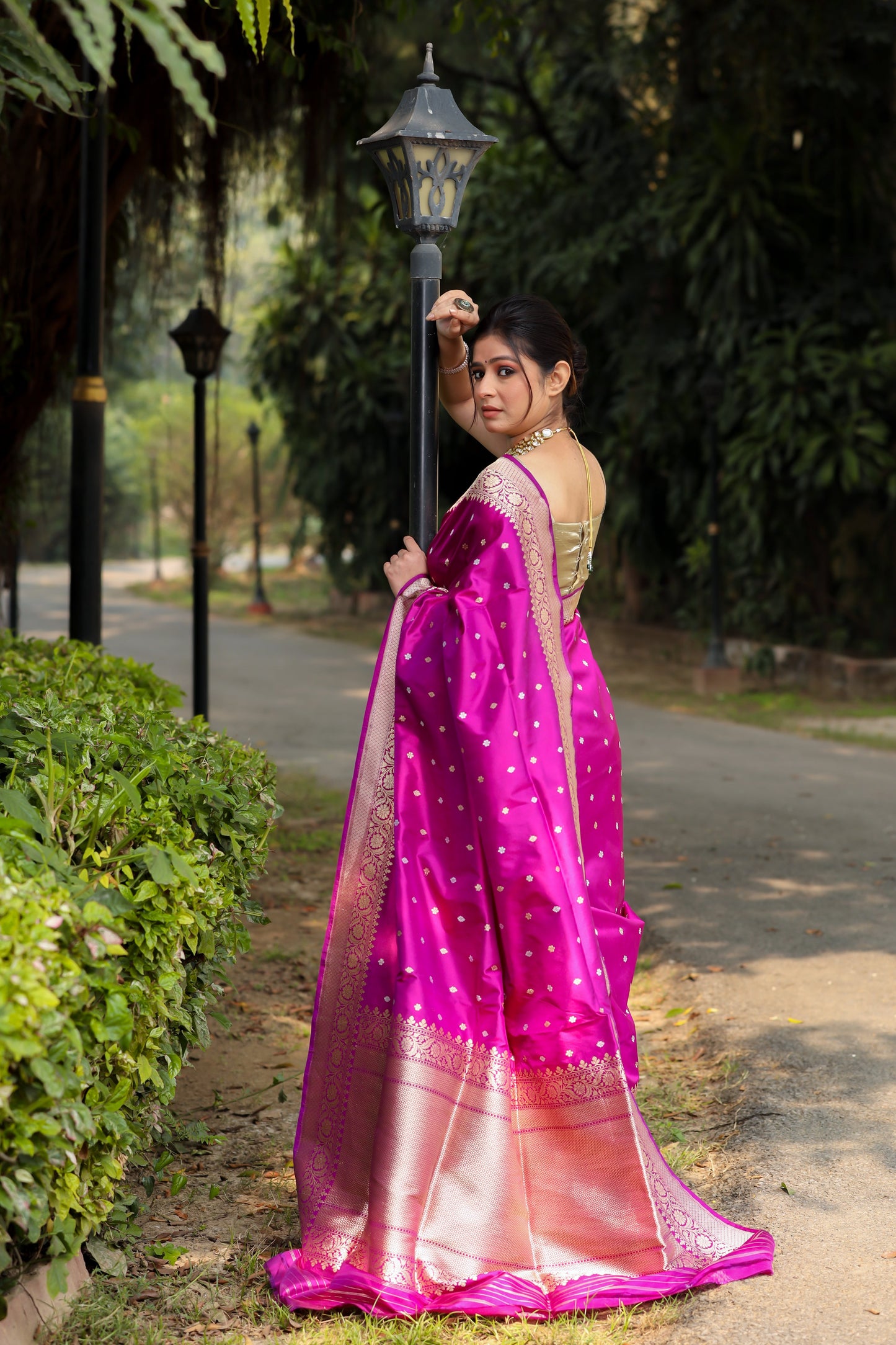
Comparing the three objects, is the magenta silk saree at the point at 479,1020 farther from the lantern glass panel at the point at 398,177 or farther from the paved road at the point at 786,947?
the lantern glass panel at the point at 398,177

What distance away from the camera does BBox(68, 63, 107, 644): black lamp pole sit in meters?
5.31

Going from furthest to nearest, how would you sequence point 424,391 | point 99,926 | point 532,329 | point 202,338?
point 202,338 → point 424,391 → point 532,329 → point 99,926

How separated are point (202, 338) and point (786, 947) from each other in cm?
557

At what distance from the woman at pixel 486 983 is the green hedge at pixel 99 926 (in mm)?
357

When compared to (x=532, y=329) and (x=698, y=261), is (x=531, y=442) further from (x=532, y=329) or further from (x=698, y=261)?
(x=698, y=261)

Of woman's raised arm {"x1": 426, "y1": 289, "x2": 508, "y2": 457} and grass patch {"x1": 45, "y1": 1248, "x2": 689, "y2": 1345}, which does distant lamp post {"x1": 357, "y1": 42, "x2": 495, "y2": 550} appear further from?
grass patch {"x1": 45, "y1": 1248, "x2": 689, "y2": 1345}

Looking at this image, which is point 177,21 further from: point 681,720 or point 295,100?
point 681,720

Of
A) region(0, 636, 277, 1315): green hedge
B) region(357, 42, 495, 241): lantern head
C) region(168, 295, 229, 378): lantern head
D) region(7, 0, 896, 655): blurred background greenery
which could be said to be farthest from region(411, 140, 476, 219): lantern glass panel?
region(168, 295, 229, 378): lantern head

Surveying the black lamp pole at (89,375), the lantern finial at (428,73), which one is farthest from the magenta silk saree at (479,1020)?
the black lamp pole at (89,375)

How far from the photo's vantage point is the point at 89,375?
5340 mm

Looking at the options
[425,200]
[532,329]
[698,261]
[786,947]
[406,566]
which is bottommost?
[786,947]

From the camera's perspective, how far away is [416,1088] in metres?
2.78

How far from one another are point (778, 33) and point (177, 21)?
36.6 feet

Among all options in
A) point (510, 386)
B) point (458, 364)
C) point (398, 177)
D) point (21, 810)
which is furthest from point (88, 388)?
point (21, 810)
